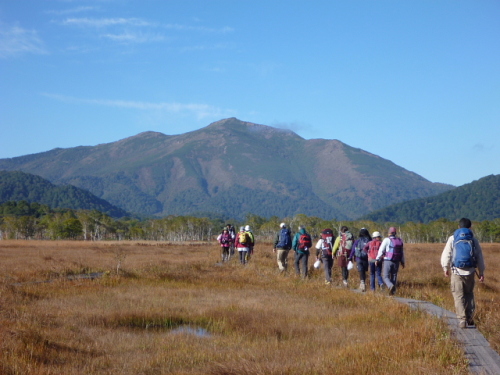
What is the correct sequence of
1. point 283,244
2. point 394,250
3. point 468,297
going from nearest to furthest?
point 468,297, point 394,250, point 283,244

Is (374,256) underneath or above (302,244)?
underneath

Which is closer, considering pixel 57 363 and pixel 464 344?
pixel 57 363

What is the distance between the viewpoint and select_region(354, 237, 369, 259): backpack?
17.4 m

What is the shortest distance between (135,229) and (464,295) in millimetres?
160892

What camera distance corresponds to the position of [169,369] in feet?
26.3

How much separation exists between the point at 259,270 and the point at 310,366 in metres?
15.0

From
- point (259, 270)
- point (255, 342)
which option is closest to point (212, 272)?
point (259, 270)

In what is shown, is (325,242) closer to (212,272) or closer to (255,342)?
(212,272)

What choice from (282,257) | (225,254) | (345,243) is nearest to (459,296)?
(345,243)

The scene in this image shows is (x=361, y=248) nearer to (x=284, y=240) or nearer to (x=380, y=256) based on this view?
(x=380, y=256)

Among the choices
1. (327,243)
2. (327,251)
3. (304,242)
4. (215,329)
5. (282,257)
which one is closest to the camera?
(215,329)

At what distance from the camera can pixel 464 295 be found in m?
10.9

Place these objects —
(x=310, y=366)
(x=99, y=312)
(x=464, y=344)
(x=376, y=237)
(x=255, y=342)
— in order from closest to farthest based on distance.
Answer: (x=310, y=366)
(x=464, y=344)
(x=255, y=342)
(x=99, y=312)
(x=376, y=237)

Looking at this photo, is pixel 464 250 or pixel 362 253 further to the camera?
pixel 362 253
